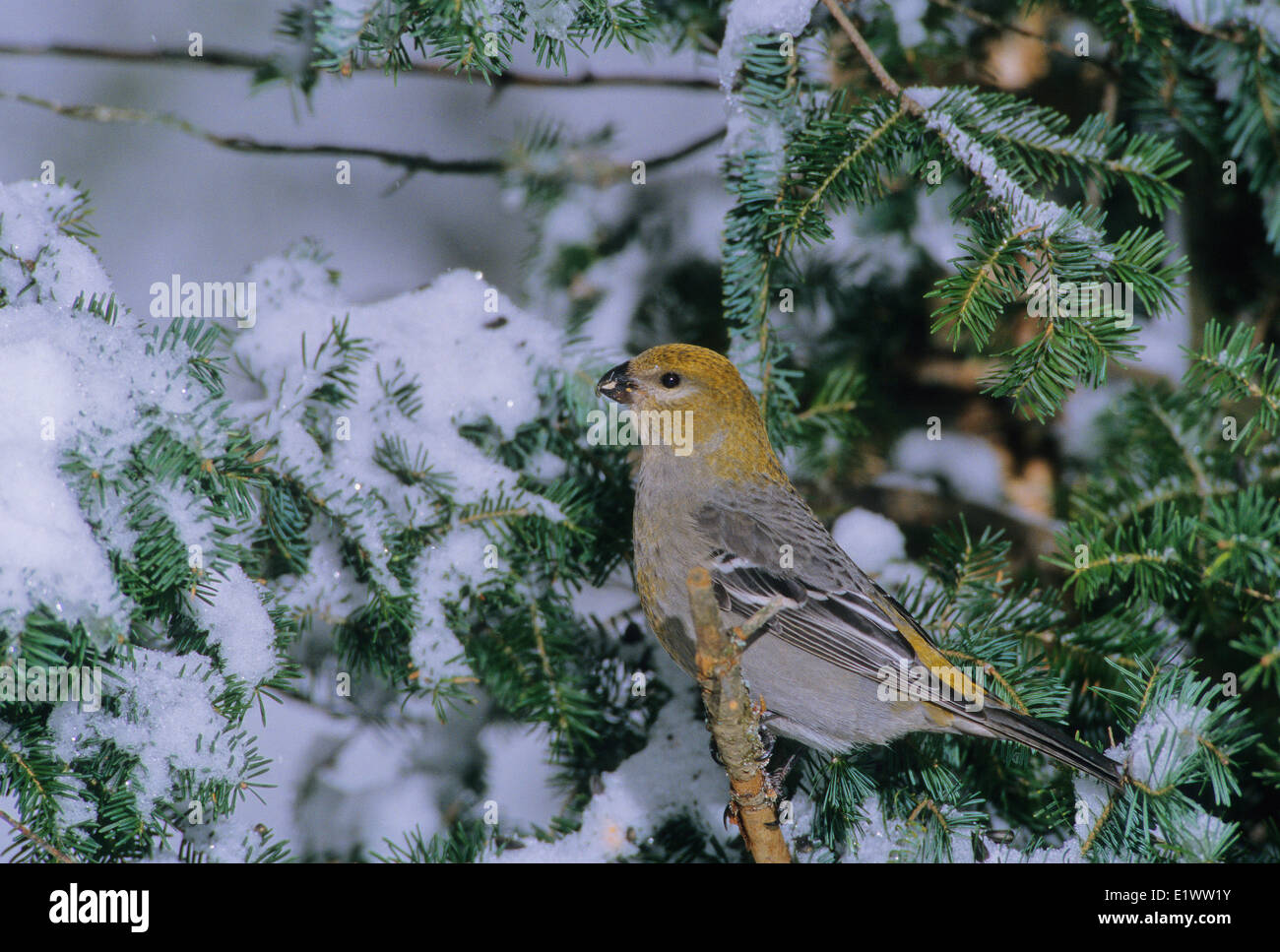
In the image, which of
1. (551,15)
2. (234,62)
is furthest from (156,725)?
(234,62)

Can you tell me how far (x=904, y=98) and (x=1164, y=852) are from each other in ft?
6.26

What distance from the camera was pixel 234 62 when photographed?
11.3 feet

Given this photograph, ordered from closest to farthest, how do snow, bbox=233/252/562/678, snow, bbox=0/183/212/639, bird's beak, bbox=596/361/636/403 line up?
snow, bbox=0/183/212/639
snow, bbox=233/252/562/678
bird's beak, bbox=596/361/636/403

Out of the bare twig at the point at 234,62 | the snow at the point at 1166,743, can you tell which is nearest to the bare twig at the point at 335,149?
the bare twig at the point at 234,62

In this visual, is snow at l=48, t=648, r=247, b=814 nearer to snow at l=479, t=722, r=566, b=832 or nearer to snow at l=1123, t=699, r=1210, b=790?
snow at l=479, t=722, r=566, b=832

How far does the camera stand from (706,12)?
11.1ft

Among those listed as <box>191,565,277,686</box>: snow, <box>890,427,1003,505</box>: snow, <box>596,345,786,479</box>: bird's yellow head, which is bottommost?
<box>191,565,277,686</box>: snow

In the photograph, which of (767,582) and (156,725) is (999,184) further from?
(156,725)

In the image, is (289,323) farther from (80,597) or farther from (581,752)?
(581,752)

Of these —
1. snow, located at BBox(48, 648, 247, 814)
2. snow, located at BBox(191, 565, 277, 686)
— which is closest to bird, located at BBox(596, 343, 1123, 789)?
snow, located at BBox(191, 565, 277, 686)

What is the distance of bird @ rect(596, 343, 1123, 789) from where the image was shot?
2.68 m

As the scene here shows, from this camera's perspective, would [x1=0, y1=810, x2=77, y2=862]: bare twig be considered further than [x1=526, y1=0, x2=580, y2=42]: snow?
No
